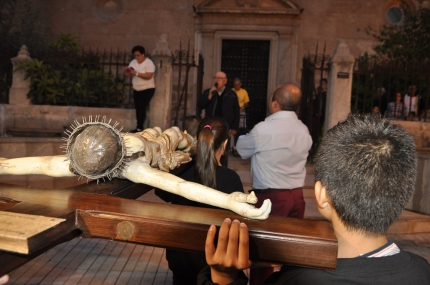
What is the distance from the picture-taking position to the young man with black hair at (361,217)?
1.32m

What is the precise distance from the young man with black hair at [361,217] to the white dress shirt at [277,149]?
271 centimetres

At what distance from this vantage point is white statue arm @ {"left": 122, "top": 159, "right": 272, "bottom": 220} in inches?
59.1

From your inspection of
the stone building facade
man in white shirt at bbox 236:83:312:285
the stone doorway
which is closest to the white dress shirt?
man in white shirt at bbox 236:83:312:285

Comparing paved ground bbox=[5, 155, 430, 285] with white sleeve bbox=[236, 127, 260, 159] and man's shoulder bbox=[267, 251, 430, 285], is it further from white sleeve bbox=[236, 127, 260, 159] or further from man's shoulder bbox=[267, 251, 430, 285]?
man's shoulder bbox=[267, 251, 430, 285]

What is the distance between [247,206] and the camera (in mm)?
1526

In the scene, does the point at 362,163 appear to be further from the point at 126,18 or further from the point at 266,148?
the point at 126,18

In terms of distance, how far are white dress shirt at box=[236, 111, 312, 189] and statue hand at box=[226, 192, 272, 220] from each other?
2.58 m

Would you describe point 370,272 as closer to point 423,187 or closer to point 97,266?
point 97,266

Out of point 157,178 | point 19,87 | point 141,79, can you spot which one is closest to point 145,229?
Answer: point 157,178

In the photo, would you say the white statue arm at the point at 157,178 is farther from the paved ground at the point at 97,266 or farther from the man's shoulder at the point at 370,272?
the paved ground at the point at 97,266

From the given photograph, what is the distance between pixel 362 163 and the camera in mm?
1347

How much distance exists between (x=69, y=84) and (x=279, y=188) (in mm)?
7654

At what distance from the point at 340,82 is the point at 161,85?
3.77 metres

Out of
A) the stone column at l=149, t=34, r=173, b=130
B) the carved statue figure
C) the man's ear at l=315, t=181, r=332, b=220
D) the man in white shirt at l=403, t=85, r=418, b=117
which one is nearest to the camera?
the man's ear at l=315, t=181, r=332, b=220
